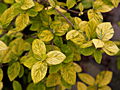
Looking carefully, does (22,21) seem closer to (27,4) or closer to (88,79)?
(27,4)

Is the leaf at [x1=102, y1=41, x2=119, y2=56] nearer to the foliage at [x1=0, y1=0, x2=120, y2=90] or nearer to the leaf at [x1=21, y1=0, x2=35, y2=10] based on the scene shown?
the foliage at [x1=0, y1=0, x2=120, y2=90]

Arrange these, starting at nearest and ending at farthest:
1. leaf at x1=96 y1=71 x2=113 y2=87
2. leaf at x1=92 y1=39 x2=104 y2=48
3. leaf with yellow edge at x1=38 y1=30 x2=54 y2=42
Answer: leaf at x1=92 y1=39 x2=104 y2=48
leaf with yellow edge at x1=38 y1=30 x2=54 y2=42
leaf at x1=96 y1=71 x2=113 y2=87

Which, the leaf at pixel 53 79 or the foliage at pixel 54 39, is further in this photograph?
the leaf at pixel 53 79

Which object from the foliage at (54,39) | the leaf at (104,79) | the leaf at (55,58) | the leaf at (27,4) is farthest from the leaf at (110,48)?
the leaf at (104,79)

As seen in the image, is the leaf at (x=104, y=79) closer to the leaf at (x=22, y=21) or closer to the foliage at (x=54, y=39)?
the foliage at (x=54, y=39)

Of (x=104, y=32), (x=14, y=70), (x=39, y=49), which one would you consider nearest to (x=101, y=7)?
(x=104, y=32)

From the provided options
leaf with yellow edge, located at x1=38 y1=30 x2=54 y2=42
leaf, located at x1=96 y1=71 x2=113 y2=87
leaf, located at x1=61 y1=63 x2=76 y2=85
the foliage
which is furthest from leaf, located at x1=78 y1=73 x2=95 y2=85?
leaf with yellow edge, located at x1=38 y1=30 x2=54 y2=42
